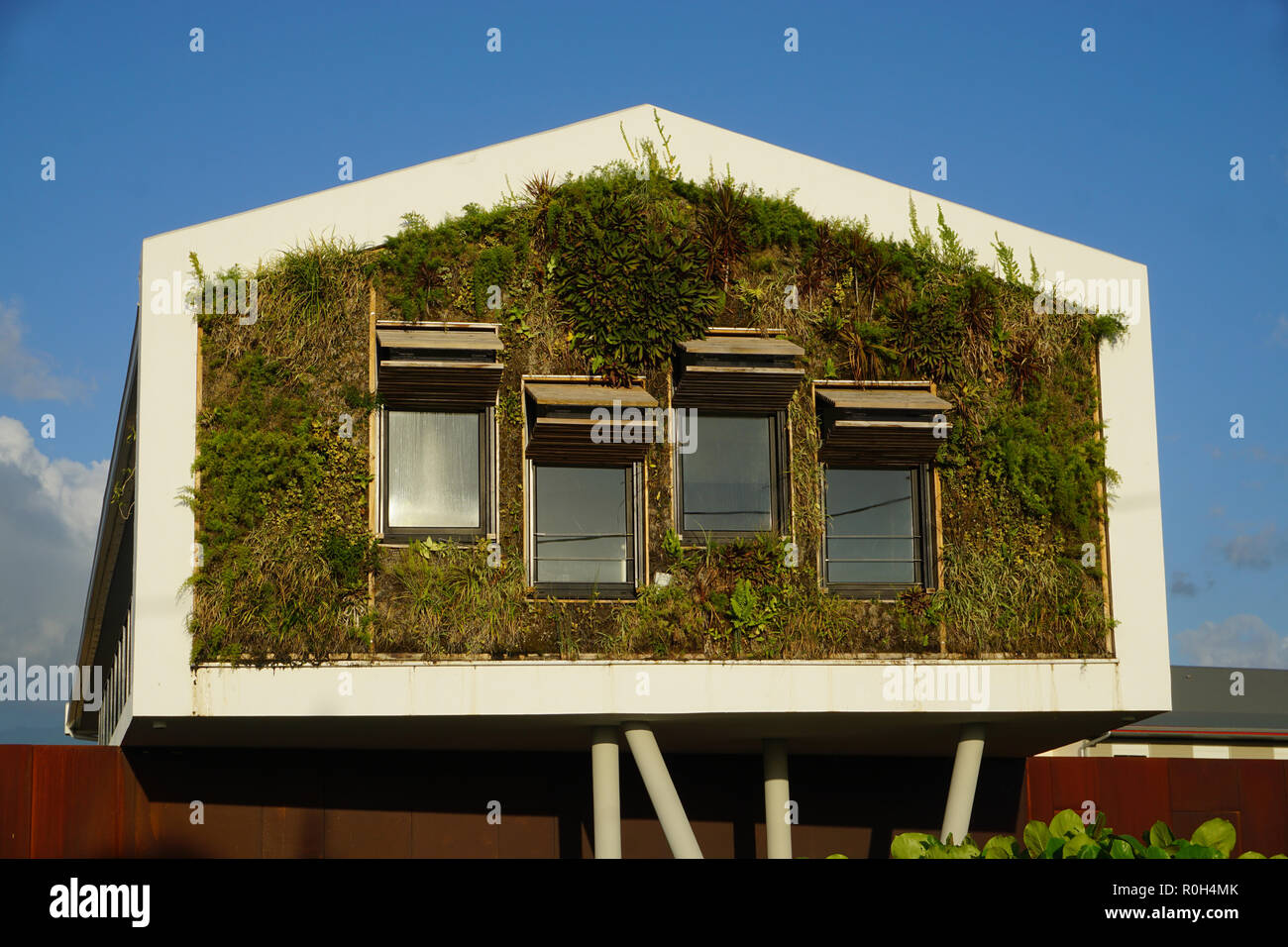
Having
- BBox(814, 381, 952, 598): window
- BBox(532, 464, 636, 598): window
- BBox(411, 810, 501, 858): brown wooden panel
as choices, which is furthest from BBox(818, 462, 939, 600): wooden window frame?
BBox(411, 810, 501, 858): brown wooden panel

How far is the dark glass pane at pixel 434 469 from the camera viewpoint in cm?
1400

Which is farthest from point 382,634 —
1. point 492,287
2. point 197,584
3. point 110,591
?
point 110,591

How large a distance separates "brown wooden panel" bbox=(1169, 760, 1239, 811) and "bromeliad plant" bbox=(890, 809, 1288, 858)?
11.2 m

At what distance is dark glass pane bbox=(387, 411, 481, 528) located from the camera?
45.9 ft

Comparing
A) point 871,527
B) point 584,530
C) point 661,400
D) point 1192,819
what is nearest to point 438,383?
point 584,530

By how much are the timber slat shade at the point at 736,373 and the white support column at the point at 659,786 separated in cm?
342

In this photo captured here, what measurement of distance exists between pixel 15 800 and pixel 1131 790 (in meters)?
13.1

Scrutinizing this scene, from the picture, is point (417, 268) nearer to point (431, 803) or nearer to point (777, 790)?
point (431, 803)

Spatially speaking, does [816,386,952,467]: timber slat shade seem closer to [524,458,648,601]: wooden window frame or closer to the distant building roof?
[524,458,648,601]: wooden window frame

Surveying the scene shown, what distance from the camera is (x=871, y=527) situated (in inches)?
579

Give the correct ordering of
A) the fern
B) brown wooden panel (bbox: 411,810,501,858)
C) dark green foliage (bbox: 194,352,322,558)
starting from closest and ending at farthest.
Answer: dark green foliage (bbox: 194,352,322,558) → the fern → brown wooden panel (bbox: 411,810,501,858)

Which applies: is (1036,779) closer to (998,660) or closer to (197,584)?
(998,660)

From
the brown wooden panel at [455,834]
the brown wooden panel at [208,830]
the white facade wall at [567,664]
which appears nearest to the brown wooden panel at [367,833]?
the brown wooden panel at [455,834]

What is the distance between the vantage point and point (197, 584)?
523 inches
